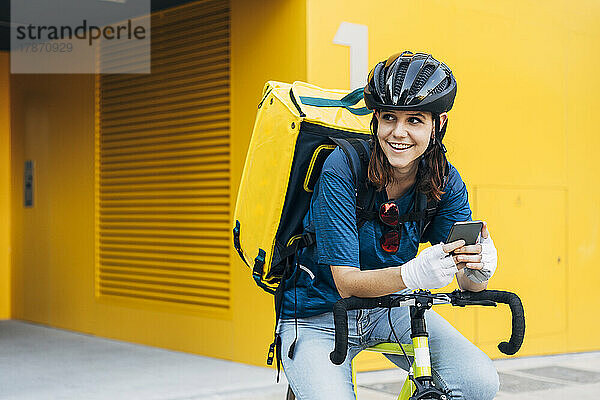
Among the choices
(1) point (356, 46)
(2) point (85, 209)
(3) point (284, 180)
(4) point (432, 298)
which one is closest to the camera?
(4) point (432, 298)

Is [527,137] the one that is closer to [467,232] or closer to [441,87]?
[441,87]

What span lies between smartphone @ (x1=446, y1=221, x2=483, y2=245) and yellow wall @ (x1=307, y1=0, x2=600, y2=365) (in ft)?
15.3

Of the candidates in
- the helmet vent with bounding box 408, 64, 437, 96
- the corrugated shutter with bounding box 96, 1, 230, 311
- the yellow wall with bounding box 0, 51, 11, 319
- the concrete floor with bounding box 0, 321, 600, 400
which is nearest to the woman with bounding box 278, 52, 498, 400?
the helmet vent with bounding box 408, 64, 437, 96

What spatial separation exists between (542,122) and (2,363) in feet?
18.2

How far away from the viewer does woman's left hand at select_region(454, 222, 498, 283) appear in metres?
2.37

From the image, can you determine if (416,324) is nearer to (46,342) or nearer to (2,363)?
(2,363)

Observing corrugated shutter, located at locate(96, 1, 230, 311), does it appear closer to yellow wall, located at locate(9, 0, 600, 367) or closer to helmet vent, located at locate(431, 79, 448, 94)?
yellow wall, located at locate(9, 0, 600, 367)

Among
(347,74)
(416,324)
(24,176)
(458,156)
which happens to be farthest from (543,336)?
(24,176)

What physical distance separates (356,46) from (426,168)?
4.16m

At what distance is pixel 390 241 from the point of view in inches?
112

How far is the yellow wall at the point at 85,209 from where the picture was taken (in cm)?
702

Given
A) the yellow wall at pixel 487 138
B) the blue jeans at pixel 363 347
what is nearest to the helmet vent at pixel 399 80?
the blue jeans at pixel 363 347

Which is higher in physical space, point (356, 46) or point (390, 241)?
point (356, 46)

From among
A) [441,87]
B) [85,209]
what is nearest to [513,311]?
[441,87]
